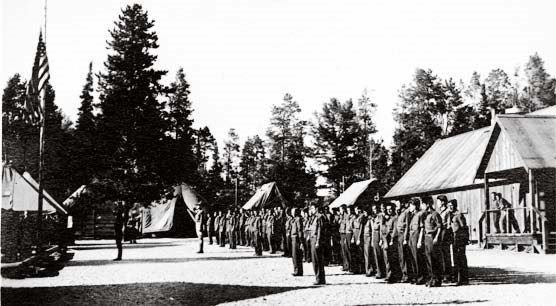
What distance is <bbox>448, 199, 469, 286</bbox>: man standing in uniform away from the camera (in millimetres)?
13047

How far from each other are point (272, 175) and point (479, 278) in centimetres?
5596

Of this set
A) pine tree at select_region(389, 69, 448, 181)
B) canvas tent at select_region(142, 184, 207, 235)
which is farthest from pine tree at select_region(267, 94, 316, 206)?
canvas tent at select_region(142, 184, 207, 235)

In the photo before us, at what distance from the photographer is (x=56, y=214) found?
26.3 metres

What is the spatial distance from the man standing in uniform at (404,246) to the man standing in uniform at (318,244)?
1.88 m

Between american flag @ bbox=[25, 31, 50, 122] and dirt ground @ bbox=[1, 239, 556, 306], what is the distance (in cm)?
402

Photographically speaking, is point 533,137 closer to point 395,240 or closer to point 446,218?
point 446,218

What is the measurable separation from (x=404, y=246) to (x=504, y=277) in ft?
8.14

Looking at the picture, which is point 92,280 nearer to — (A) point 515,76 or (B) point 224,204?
(B) point 224,204

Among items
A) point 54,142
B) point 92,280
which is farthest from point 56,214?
point 54,142

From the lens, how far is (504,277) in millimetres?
13930

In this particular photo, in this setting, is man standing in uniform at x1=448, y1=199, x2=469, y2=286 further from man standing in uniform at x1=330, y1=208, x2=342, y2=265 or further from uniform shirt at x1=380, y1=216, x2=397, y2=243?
man standing in uniform at x1=330, y1=208, x2=342, y2=265

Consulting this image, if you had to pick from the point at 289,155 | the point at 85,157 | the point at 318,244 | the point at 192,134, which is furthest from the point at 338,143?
the point at 318,244

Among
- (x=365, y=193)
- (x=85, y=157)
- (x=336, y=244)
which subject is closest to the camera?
(x=336, y=244)

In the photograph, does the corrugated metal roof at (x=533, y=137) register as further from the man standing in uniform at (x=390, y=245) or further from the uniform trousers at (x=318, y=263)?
the uniform trousers at (x=318, y=263)
